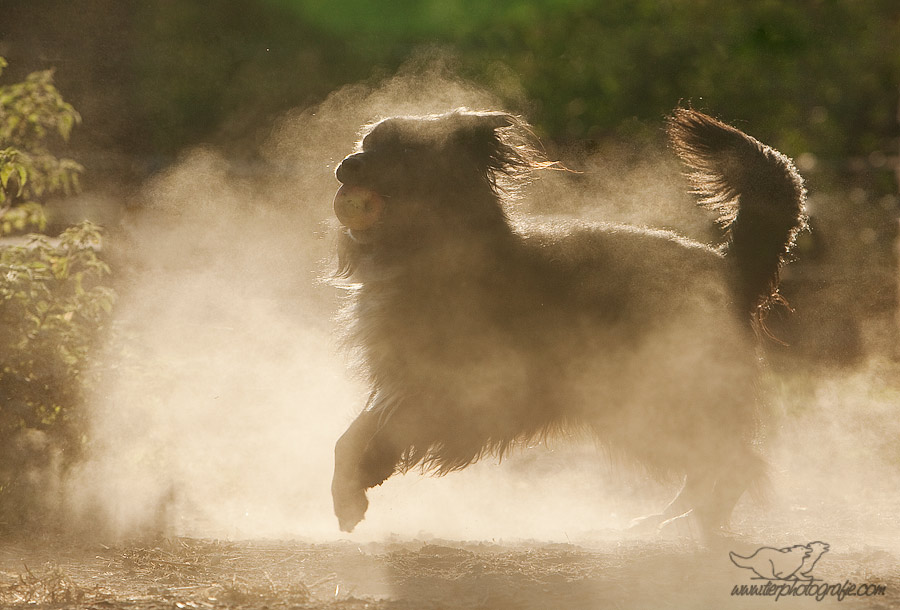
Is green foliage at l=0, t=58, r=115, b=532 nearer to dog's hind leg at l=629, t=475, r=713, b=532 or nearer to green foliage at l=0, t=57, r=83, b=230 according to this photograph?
green foliage at l=0, t=57, r=83, b=230

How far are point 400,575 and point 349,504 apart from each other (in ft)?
1.44

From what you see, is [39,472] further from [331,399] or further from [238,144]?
[238,144]

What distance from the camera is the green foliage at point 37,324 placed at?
439cm

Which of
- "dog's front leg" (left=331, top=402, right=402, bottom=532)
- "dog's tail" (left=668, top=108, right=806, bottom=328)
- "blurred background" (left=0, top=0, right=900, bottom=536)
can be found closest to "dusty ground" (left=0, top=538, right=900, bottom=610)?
"dog's front leg" (left=331, top=402, right=402, bottom=532)

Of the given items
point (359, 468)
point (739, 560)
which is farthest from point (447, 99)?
point (739, 560)

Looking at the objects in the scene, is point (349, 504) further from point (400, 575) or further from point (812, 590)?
point (812, 590)

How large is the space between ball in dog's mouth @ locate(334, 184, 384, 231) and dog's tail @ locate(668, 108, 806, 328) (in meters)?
1.52

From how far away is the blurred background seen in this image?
27.2ft

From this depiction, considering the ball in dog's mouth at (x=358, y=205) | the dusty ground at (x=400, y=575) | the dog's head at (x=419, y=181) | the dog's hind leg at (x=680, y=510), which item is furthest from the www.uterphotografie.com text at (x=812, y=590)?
the ball in dog's mouth at (x=358, y=205)

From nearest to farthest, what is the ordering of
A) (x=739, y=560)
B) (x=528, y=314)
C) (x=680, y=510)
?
(x=739, y=560) < (x=528, y=314) < (x=680, y=510)

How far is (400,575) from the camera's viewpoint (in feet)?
11.3

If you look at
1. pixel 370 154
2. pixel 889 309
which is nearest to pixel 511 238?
pixel 370 154

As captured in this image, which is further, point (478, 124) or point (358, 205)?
point (478, 124)

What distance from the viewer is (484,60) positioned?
377 inches
